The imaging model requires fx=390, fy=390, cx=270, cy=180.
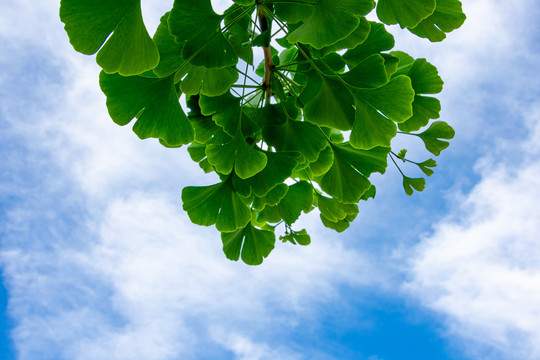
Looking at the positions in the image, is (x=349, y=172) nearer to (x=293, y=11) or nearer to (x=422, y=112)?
(x=422, y=112)

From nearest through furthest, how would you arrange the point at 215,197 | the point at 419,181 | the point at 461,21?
the point at 461,21 < the point at 215,197 < the point at 419,181

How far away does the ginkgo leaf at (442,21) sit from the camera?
1433mm

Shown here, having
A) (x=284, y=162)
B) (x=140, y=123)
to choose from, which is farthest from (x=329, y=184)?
(x=140, y=123)

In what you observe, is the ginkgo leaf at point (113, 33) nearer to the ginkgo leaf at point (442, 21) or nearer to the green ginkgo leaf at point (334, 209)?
the ginkgo leaf at point (442, 21)

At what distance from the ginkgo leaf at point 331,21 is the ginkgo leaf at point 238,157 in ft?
1.79

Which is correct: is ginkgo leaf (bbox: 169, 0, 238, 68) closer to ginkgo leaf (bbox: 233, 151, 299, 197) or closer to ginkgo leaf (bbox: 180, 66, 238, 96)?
ginkgo leaf (bbox: 180, 66, 238, 96)

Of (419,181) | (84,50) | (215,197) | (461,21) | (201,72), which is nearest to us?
(84,50)

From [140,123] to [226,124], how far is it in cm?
41

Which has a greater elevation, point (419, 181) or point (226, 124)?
point (419, 181)

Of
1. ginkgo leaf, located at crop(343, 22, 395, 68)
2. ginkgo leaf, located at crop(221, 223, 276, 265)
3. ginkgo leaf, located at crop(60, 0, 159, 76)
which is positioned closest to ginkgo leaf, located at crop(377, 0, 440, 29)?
ginkgo leaf, located at crop(343, 22, 395, 68)

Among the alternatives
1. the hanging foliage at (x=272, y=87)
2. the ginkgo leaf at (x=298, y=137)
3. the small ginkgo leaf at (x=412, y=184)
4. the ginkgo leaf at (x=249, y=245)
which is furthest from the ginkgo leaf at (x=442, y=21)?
the ginkgo leaf at (x=249, y=245)

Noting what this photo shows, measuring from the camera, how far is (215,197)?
6.21 feet

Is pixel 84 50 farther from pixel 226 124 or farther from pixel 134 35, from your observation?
pixel 226 124

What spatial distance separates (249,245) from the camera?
90.4 inches
